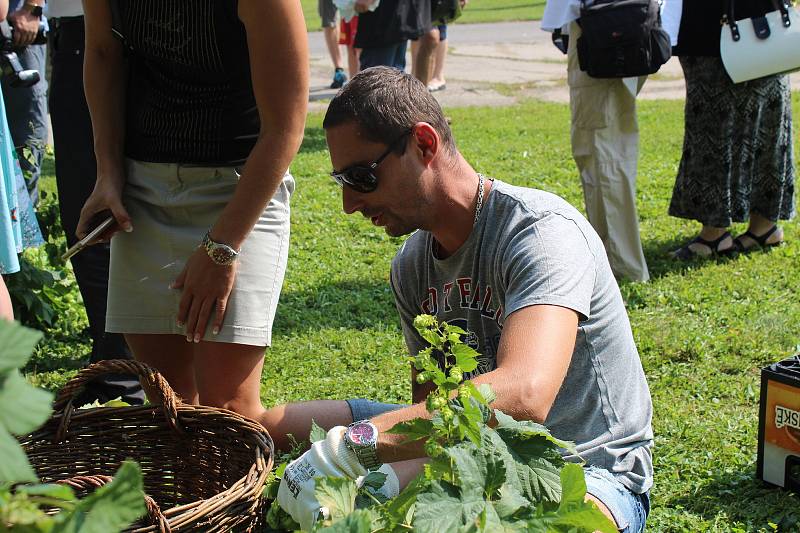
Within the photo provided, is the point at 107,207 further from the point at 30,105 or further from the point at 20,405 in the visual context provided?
the point at 30,105

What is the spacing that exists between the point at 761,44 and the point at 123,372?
3552 millimetres

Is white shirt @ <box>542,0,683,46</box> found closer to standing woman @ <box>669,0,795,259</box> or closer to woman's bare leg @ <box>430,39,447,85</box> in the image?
standing woman @ <box>669,0,795,259</box>

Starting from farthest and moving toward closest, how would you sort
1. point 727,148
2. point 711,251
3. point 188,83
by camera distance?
point 711,251
point 727,148
point 188,83

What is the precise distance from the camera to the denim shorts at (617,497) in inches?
80.4

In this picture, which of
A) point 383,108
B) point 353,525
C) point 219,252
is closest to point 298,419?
point 219,252

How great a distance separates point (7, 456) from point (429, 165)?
4.87 ft

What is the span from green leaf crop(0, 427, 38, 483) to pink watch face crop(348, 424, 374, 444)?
98cm

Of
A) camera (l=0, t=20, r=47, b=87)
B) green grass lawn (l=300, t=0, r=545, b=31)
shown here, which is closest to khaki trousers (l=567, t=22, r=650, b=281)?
camera (l=0, t=20, r=47, b=87)

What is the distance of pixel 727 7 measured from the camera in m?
4.63

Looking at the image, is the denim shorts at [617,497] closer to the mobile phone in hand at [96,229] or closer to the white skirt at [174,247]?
the white skirt at [174,247]

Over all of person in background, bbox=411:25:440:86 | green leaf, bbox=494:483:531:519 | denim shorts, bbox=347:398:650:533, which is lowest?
denim shorts, bbox=347:398:650:533

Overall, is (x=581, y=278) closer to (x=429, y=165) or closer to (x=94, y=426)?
(x=429, y=165)

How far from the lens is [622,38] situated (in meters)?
4.20

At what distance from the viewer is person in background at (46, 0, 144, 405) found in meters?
3.32
